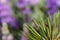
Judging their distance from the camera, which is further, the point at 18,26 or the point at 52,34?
the point at 18,26

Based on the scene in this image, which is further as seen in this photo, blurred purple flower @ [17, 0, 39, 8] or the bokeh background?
blurred purple flower @ [17, 0, 39, 8]

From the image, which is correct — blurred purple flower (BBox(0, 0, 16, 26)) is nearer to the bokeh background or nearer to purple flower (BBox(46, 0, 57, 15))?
the bokeh background

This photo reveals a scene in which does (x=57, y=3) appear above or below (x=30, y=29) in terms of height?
below

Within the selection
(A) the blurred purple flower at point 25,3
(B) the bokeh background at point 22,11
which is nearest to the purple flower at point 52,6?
(B) the bokeh background at point 22,11

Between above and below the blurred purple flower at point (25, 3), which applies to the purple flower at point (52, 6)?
above

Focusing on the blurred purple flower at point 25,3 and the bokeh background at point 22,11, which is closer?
the bokeh background at point 22,11

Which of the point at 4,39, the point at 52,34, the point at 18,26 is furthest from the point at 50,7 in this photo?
the point at 52,34

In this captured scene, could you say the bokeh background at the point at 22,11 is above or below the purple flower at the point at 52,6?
below

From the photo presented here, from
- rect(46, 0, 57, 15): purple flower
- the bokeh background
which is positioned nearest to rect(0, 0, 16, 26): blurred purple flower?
the bokeh background

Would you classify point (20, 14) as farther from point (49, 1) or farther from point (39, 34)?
point (39, 34)

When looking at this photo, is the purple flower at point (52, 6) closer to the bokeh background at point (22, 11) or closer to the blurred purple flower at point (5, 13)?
the bokeh background at point (22, 11)

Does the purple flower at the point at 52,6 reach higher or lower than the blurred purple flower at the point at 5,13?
higher
